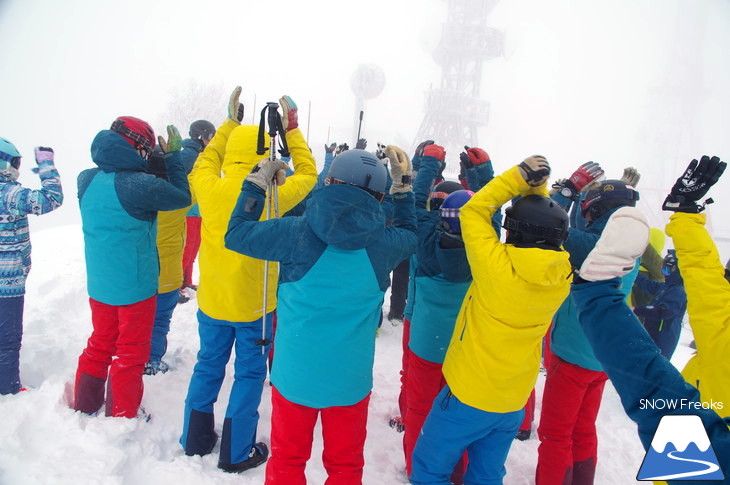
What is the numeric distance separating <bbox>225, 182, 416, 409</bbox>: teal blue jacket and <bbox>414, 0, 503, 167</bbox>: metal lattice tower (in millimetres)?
44584

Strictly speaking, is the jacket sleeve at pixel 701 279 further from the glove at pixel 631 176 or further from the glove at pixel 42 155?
the glove at pixel 42 155

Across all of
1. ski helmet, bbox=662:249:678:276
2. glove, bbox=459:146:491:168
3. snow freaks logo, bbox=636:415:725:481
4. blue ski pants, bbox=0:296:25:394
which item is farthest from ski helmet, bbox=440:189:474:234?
ski helmet, bbox=662:249:678:276

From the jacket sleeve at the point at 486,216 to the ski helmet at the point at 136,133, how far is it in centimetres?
261

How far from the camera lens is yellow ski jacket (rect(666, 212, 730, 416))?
6.00ft

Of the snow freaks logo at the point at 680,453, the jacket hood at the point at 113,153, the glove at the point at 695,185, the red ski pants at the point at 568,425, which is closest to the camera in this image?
the snow freaks logo at the point at 680,453

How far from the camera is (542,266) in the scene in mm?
1753

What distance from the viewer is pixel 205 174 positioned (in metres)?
2.69

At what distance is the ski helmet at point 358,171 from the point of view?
75.9 inches

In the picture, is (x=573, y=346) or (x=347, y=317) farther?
(x=573, y=346)

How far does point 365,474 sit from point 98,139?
3.32 metres

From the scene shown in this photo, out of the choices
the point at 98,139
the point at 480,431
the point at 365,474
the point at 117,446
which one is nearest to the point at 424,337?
the point at 480,431

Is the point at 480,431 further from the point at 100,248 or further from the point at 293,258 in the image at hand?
the point at 100,248

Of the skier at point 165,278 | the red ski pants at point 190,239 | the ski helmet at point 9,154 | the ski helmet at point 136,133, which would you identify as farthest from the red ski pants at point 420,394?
the red ski pants at point 190,239

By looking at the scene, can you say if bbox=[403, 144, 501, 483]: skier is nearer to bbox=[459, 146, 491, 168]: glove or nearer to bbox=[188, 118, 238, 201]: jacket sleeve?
bbox=[459, 146, 491, 168]: glove
